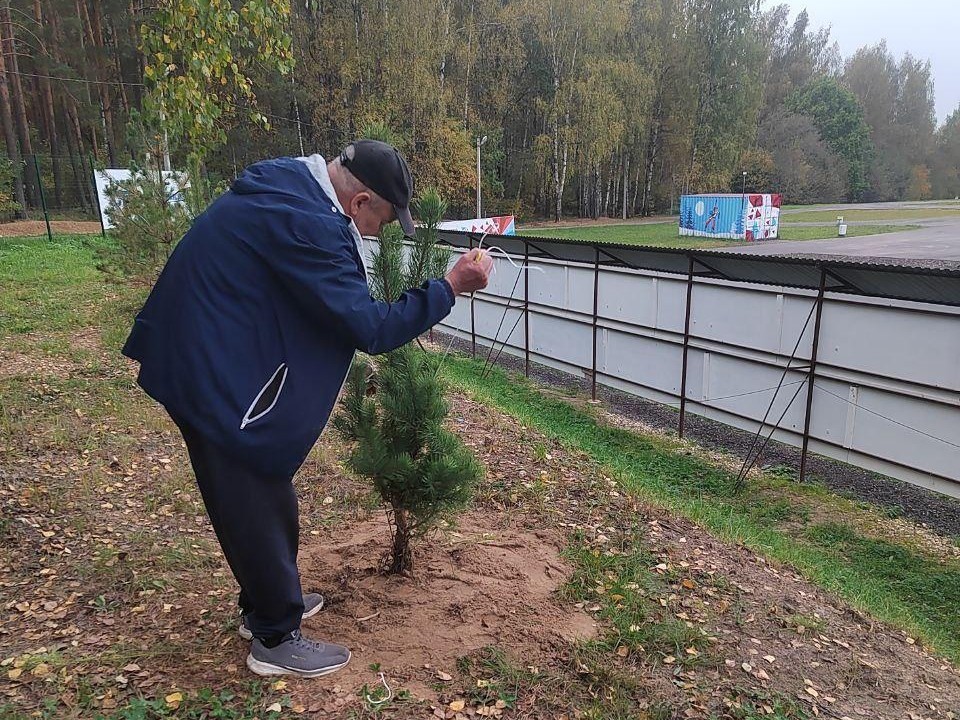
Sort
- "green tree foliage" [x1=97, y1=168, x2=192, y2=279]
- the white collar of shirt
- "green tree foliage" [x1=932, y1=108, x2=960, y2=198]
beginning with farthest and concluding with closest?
"green tree foliage" [x1=932, y1=108, x2=960, y2=198]
"green tree foliage" [x1=97, y1=168, x2=192, y2=279]
the white collar of shirt

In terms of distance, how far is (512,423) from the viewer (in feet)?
20.5

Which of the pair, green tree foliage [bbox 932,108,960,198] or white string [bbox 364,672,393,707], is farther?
green tree foliage [bbox 932,108,960,198]

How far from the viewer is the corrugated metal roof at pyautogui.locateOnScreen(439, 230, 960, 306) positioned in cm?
503

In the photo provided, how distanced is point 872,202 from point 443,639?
7132 centimetres

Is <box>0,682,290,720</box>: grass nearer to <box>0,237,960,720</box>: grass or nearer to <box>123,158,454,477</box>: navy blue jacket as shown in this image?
<box>0,237,960,720</box>: grass

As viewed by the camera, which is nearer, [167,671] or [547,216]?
[167,671]

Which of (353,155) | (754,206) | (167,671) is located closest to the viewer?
(353,155)

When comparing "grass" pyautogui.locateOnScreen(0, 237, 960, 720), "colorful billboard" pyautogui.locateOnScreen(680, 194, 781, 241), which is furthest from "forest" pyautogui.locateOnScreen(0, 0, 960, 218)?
"grass" pyautogui.locateOnScreen(0, 237, 960, 720)

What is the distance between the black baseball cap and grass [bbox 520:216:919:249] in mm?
25575

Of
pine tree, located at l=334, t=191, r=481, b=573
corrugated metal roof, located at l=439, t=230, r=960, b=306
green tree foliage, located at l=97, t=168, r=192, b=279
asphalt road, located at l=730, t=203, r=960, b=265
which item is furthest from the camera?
asphalt road, located at l=730, t=203, r=960, b=265

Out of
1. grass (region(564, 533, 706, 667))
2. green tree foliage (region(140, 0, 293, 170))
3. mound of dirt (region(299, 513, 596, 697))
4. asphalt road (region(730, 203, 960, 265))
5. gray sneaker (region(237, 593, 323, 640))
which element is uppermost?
green tree foliage (region(140, 0, 293, 170))

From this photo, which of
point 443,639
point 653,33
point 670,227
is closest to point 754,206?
point 670,227

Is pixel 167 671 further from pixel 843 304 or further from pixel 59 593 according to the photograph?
pixel 843 304

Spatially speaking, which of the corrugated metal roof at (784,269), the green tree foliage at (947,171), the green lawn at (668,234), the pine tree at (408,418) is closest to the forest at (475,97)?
the green lawn at (668,234)
